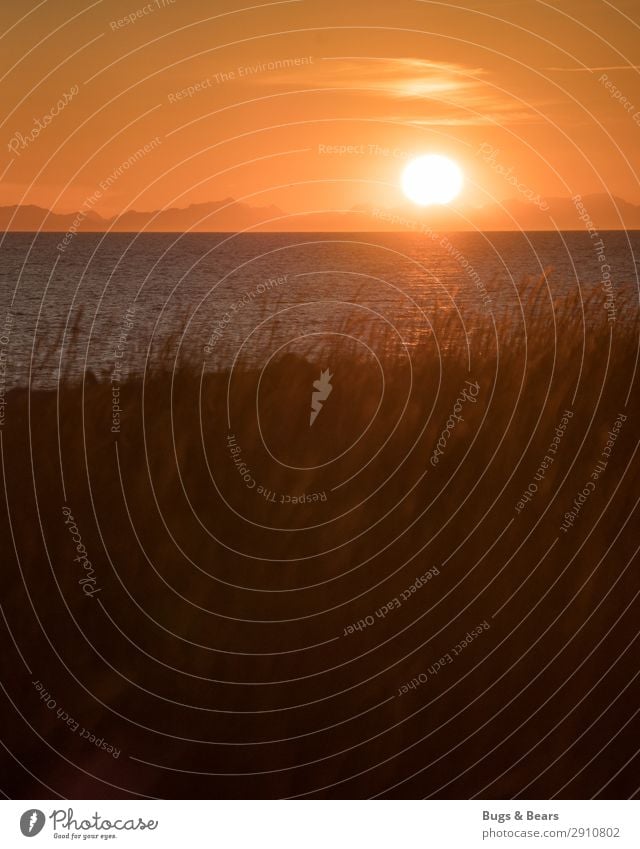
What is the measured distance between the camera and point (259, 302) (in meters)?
52.5

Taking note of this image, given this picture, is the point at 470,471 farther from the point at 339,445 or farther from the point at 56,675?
the point at 56,675

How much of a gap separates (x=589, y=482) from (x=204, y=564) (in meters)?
3.12

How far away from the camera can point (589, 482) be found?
25.0 feet

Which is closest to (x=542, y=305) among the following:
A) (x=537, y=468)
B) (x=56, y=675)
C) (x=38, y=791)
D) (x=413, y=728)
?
(x=537, y=468)

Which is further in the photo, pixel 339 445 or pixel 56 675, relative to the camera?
pixel 339 445

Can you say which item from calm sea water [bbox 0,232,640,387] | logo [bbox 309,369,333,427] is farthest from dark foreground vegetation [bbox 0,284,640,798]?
calm sea water [bbox 0,232,640,387]
